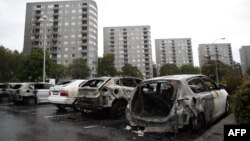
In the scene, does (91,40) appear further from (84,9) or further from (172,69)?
(172,69)

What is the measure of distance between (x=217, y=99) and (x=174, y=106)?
8.74 ft

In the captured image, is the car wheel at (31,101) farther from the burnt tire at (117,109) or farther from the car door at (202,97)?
the car door at (202,97)

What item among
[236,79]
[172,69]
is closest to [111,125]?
[236,79]

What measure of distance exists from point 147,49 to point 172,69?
2426 cm

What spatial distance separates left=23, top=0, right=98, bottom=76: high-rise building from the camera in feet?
254

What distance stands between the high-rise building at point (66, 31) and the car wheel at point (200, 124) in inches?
2834

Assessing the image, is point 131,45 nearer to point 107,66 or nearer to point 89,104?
point 107,66

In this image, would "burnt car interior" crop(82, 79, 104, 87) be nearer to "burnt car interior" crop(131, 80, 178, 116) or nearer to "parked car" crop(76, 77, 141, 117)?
"parked car" crop(76, 77, 141, 117)

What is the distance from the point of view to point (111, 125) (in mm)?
7238

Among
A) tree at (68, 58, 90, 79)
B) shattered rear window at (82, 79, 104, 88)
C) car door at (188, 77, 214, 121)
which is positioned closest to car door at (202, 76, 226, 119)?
car door at (188, 77, 214, 121)

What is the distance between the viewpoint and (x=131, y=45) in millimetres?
107562

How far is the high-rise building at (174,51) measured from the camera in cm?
12812

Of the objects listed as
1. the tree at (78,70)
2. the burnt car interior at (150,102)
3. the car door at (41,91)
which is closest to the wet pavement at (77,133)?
the burnt car interior at (150,102)

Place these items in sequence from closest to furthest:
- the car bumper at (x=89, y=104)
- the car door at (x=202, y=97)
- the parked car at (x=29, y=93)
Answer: the car door at (x=202, y=97)
the car bumper at (x=89, y=104)
the parked car at (x=29, y=93)
